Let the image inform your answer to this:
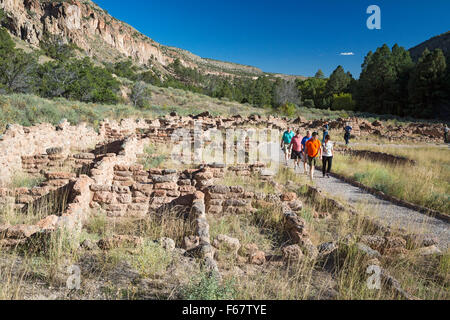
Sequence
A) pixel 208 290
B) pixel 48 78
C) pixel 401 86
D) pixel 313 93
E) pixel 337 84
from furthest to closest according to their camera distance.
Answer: pixel 313 93
pixel 337 84
pixel 401 86
pixel 48 78
pixel 208 290

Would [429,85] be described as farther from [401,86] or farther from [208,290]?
[208,290]

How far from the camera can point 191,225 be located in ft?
16.8

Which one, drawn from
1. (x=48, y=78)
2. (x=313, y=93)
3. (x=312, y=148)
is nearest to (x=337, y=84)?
(x=313, y=93)

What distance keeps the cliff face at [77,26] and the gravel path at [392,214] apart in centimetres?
6846

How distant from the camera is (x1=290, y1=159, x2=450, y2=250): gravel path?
234 inches

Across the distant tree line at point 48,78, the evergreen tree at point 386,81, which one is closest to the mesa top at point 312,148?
the distant tree line at point 48,78

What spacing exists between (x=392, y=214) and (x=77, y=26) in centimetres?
9680

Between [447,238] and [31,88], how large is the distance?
30193mm

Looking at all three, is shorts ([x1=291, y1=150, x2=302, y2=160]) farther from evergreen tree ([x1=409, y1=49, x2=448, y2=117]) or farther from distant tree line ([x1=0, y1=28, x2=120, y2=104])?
evergreen tree ([x1=409, y1=49, x2=448, y2=117])

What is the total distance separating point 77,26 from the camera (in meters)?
81.3

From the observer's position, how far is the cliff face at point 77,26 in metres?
61.1

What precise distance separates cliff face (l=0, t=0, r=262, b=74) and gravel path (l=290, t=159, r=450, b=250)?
225 feet

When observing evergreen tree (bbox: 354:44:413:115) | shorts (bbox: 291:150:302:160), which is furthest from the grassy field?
evergreen tree (bbox: 354:44:413:115)
